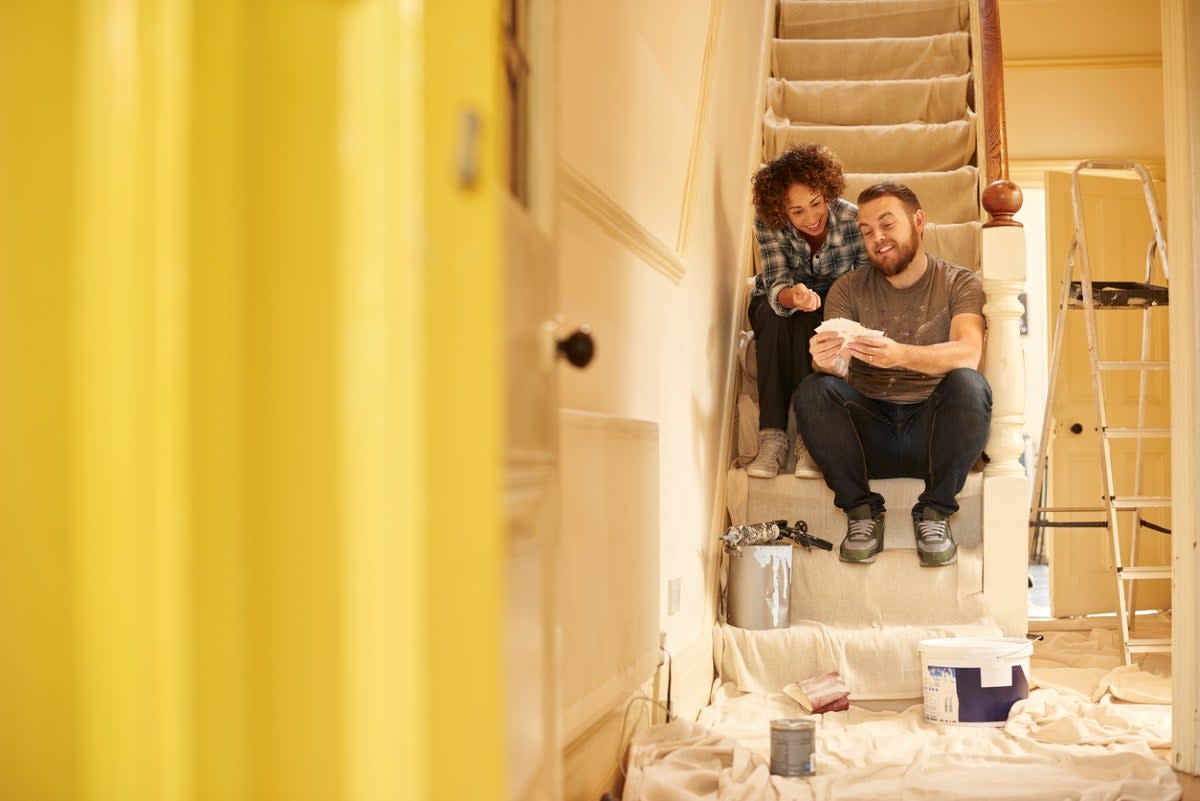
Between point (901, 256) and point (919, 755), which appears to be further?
point (901, 256)

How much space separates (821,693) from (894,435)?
0.76 m

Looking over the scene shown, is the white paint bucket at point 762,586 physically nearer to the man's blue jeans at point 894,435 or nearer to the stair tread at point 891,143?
the man's blue jeans at point 894,435

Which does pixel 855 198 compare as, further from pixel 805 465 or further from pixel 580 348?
pixel 580 348

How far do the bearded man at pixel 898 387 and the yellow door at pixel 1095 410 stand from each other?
6.96 feet

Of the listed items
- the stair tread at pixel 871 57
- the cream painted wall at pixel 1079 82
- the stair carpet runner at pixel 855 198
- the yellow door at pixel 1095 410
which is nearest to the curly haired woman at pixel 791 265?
the stair carpet runner at pixel 855 198

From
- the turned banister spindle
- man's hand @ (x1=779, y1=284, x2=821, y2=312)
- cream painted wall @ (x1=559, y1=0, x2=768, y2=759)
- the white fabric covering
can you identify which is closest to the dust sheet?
the white fabric covering

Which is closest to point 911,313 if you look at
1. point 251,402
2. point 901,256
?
point 901,256

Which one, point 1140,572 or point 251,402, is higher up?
point 251,402

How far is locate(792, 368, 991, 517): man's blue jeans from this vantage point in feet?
9.62

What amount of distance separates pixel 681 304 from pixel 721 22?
3.72 feet

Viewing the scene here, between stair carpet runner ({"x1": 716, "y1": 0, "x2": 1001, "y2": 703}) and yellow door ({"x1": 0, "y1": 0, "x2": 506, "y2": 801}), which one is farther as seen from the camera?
stair carpet runner ({"x1": 716, "y1": 0, "x2": 1001, "y2": 703})

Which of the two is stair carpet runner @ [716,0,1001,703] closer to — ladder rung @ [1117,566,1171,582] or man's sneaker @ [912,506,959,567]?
man's sneaker @ [912,506,959,567]

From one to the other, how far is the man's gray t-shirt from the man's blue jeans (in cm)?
5

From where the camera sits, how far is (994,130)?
3.53 metres
